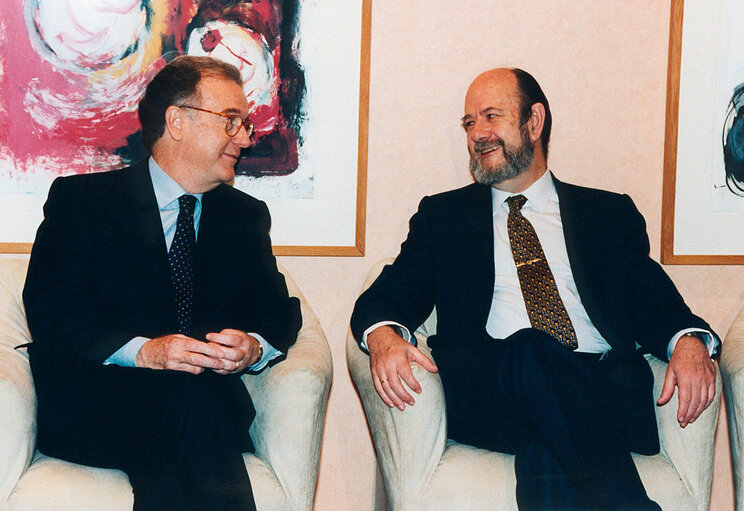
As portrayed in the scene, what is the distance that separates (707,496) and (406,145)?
1657 mm

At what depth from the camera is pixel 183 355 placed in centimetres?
218

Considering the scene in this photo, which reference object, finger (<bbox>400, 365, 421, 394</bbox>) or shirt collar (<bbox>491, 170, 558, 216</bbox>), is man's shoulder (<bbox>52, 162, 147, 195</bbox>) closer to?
finger (<bbox>400, 365, 421, 394</bbox>)

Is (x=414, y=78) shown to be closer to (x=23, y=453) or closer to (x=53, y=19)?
(x=53, y=19)

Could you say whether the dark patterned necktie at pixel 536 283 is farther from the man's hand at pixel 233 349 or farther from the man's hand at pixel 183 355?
the man's hand at pixel 183 355

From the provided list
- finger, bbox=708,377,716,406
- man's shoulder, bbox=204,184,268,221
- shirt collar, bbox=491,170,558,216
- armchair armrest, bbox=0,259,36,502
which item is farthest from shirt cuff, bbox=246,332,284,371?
finger, bbox=708,377,716,406

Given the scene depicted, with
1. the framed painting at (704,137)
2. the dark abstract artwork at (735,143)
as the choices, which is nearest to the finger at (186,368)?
the framed painting at (704,137)

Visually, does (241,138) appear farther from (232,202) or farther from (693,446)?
(693,446)

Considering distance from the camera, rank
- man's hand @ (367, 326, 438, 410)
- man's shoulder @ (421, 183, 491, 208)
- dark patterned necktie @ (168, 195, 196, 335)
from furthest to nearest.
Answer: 1. man's shoulder @ (421, 183, 491, 208)
2. dark patterned necktie @ (168, 195, 196, 335)
3. man's hand @ (367, 326, 438, 410)

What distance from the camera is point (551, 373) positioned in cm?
220

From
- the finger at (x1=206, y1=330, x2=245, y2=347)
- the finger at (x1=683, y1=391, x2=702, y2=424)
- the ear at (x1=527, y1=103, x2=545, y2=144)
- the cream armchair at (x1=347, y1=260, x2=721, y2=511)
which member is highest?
the ear at (x1=527, y1=103, x2=545, y2=144)

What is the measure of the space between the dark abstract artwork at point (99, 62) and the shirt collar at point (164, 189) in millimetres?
447

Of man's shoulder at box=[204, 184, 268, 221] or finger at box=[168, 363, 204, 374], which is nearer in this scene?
finger at box=[168, 363, 204, 374]

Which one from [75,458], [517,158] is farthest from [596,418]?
[75,458]

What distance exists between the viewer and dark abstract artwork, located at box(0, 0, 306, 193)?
9.64 ft
